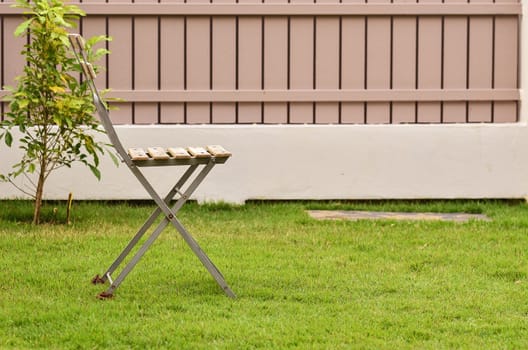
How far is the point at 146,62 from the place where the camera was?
8.54 meters

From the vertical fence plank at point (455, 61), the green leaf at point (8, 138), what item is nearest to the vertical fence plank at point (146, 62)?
the green leaf at point (8, 138)

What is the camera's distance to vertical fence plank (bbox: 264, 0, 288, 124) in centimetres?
856

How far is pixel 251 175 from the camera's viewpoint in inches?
335

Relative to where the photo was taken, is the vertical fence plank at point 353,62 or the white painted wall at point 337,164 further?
the vertical fence plank at point 353,62

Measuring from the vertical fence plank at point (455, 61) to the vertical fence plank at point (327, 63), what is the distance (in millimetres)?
848

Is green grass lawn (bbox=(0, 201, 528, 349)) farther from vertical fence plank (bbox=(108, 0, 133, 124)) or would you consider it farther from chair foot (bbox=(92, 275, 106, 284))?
vertical fence plank (bbox=(108, 0, 133, 124))

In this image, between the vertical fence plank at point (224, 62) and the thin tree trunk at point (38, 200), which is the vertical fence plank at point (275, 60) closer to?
the vertical fence plank at point (224, 62)

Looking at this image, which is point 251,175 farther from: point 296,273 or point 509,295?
point 509,295

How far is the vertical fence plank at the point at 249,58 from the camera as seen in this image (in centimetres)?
855

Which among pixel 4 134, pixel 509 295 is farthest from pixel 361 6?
pixel 509 295

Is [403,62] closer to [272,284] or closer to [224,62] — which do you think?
[224,62]

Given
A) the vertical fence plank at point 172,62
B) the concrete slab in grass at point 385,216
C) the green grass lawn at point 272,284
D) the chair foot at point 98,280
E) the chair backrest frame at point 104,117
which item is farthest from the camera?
the vertical fence plank at point 172,62

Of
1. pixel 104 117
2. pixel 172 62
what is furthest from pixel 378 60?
pixel 104 117

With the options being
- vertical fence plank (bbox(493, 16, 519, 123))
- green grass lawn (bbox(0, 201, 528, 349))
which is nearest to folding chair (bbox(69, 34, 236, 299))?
green grass lawn (bbox(0, 201, 528, 349))
